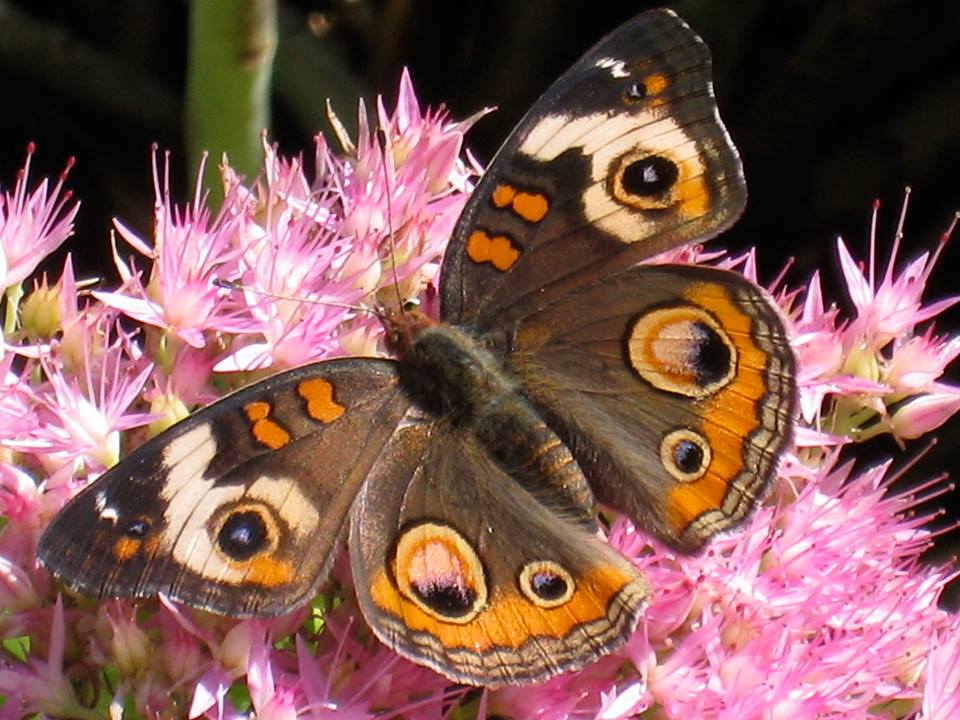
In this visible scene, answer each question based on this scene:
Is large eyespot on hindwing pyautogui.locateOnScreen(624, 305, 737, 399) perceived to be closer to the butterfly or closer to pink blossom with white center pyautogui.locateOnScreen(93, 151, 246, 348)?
the butterfly

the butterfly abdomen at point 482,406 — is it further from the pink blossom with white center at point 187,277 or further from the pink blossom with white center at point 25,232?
the pink blossom with white center at point 25,232

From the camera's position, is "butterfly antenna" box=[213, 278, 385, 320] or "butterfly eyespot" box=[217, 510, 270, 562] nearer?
"butterfly eyespot" box=[217, 510, 270, 562]

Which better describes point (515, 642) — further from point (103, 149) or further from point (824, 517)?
point (103, 149)

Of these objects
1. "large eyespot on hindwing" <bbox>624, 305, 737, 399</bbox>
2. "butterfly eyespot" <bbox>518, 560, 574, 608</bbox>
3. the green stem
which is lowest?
"butterfly eyespot" <bbox>518, 560, 574, 608</bbox>

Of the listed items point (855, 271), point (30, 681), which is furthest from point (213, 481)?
point (855, 271)

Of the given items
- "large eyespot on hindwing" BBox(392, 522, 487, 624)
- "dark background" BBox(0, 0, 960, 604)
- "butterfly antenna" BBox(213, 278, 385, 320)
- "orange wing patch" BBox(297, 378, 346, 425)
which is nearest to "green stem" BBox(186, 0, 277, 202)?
"dark background" BBox(0, 0, 960, 604)

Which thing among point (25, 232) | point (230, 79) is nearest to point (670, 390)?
point (25, 232)
